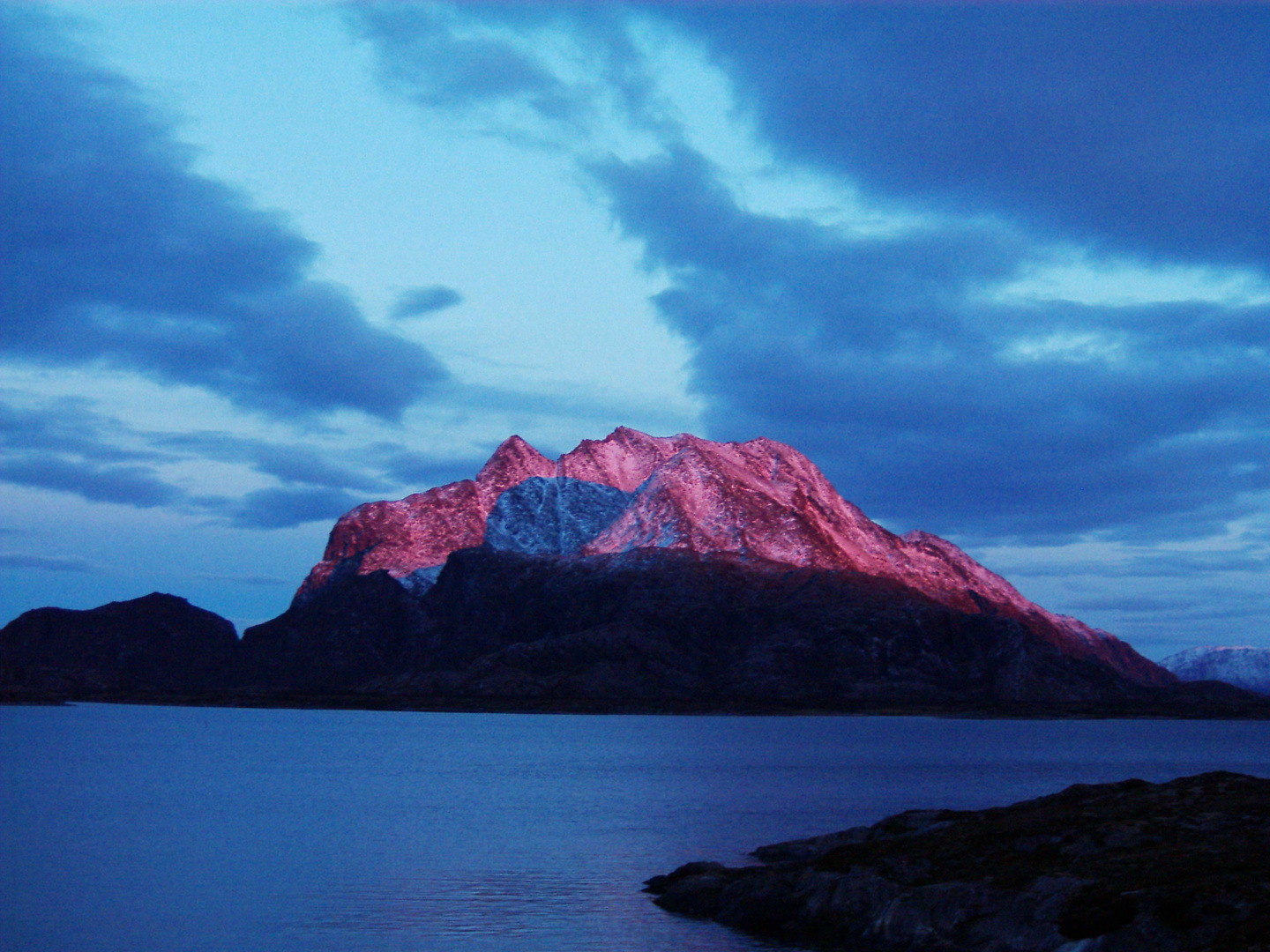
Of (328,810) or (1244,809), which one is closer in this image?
(1244,809)

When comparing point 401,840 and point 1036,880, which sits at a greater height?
point 1036,880

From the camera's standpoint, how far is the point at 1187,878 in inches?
1827

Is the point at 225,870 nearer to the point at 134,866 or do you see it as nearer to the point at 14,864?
the point at 134,866

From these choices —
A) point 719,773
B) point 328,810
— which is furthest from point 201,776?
point 719,773

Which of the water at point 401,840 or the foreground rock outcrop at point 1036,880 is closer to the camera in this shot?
the foreground rock outcrop at point 1036,880

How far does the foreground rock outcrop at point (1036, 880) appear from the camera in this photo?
43688mm

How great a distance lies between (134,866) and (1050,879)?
51.9 meters

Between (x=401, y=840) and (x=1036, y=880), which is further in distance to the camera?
(x=401, y=840)

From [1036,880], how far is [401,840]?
50.8m

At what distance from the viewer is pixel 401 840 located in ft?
291

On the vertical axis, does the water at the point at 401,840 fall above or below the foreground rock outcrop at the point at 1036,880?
below

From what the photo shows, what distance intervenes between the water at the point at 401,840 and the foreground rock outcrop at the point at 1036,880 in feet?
11.5

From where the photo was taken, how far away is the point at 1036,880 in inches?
1945

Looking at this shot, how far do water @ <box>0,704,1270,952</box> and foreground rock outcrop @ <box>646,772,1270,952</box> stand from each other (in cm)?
349
